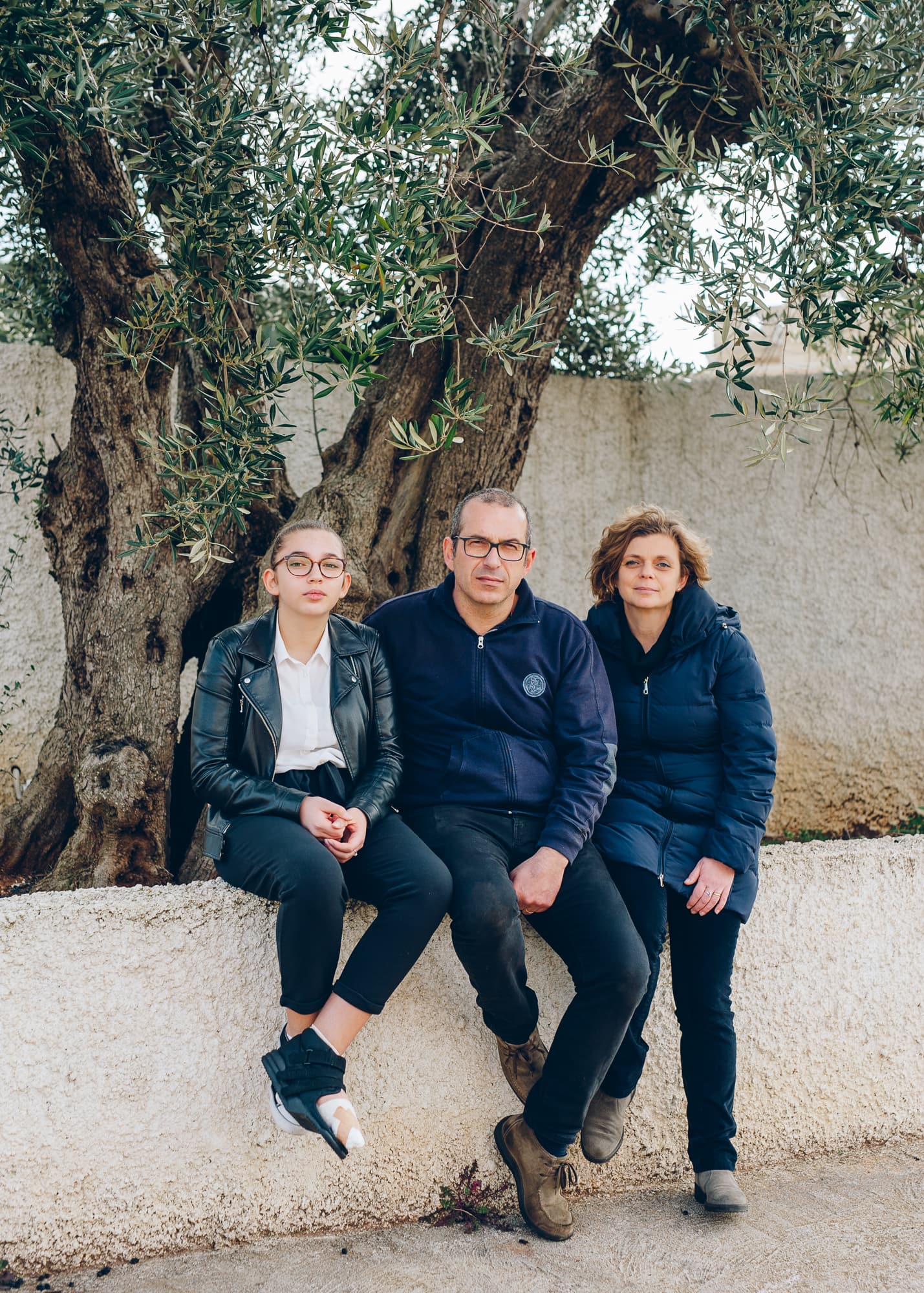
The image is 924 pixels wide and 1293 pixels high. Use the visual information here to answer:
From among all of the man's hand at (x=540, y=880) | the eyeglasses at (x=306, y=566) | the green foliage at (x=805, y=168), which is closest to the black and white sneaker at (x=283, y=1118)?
the man's hand at (x=540, y=880)

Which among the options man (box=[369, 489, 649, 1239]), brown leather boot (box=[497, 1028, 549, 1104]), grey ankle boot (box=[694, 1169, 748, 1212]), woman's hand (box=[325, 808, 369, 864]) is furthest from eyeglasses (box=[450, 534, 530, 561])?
grey ankle boot (box=[694, 1169, 748, 1212])

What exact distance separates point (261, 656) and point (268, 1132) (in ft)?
4.62

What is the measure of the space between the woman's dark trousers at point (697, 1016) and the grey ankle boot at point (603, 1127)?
0.03 meters

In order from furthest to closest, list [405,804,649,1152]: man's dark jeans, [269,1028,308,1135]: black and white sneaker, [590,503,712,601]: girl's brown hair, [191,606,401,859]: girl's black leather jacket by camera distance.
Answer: [590,503,712,601]: girl's brown hair
[191,606,401,859]: girl's black leather jacket
[405,804,649,1152]: man's dark jeans
[269,1028,308,1135]: black and white sneaker

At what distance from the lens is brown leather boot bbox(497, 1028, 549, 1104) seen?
10.4 ft

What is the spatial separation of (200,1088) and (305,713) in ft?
3.70

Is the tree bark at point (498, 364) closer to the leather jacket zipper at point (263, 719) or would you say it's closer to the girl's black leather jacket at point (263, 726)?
the girl's black leather jacket at point (263, 726)

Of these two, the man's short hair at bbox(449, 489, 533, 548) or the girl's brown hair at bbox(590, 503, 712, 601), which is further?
the girl's brown hair at bbox(590, 503, 712, 601)

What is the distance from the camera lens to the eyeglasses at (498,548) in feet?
11.0

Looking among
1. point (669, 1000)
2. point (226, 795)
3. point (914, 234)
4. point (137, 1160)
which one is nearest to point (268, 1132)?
point (137, 1160)

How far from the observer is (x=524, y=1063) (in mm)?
3180

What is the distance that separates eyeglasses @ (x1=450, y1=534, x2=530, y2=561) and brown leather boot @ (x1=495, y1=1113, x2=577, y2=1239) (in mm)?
1732

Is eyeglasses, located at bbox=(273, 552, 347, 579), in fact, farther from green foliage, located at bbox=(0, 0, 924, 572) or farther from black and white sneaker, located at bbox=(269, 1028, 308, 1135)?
black and white sneaker, located at bbox=(269, 1028, 308, 1135)

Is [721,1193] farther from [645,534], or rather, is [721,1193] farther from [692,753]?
[645,534]
